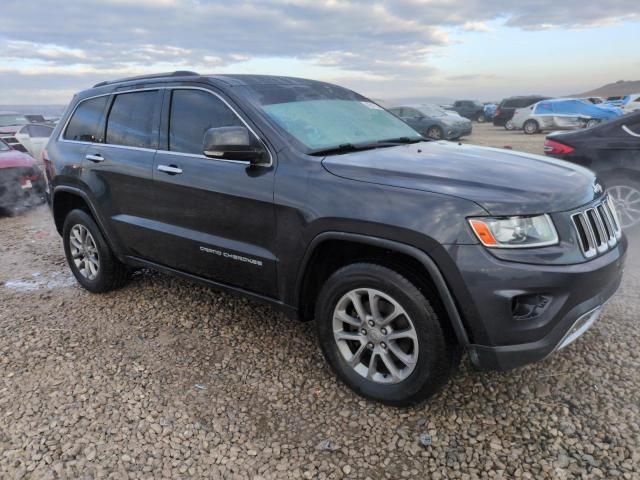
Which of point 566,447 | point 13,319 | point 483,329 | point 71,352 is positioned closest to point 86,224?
point 13,319

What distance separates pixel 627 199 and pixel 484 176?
13.3 ft

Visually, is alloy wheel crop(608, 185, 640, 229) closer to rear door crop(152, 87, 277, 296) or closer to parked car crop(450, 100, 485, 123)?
rear door crop(152, 87, 277, 296)

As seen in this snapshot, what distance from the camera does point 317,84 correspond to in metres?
3.96

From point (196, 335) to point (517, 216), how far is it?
2456 millimetres

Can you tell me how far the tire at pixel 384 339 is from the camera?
2562mm

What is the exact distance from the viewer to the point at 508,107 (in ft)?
87.4

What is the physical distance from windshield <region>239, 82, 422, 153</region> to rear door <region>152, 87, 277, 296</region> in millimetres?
266

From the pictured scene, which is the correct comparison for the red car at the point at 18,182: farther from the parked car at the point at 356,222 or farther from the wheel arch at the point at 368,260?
the wheel arch at the point at 368,260

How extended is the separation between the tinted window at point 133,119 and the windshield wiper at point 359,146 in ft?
4.75

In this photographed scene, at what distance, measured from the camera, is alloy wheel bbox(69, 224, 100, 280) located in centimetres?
457

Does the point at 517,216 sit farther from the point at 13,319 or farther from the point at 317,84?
the point at 13,319

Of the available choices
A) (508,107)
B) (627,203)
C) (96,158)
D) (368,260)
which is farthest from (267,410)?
(508,107)

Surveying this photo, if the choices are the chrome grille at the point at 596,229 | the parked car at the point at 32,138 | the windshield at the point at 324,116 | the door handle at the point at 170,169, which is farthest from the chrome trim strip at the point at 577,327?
the parked car at the point at 32,138

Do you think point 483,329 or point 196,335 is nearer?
point 483,329
